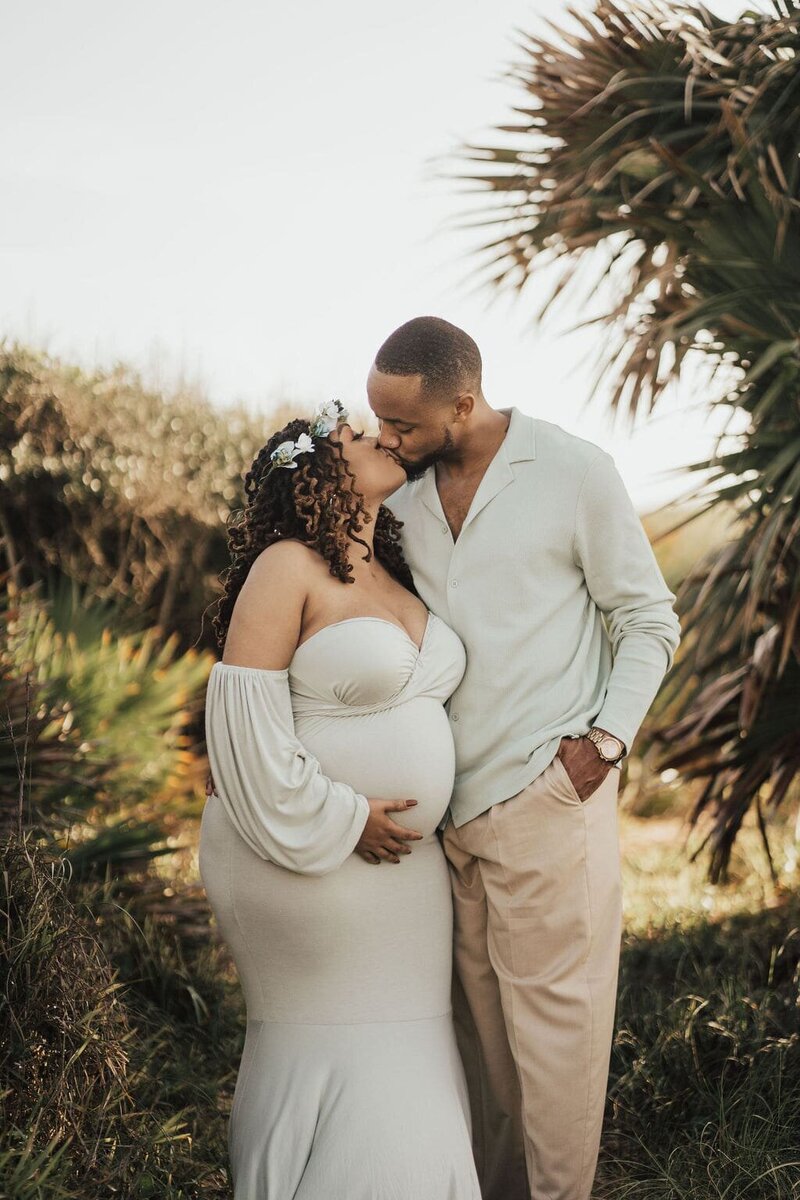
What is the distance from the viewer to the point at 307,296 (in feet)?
37.8

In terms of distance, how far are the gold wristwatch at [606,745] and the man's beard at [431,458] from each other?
2.94 ft

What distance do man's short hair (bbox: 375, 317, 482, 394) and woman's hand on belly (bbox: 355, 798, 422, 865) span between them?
1138 millimetres

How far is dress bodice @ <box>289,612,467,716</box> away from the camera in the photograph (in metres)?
3.04

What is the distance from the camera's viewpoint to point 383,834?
9.87 ft

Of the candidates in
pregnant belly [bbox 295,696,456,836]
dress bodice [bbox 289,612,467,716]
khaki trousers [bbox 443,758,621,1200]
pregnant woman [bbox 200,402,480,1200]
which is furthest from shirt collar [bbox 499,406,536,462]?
khaki trousers [bbox 443,758,621,1200]

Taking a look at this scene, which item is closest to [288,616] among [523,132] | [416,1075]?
[416,1075]

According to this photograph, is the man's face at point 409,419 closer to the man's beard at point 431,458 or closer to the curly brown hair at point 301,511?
the man's beard at point 431,458

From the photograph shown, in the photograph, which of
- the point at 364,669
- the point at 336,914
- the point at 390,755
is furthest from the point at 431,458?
the point at 336,914

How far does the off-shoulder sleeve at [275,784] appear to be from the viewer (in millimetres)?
2957

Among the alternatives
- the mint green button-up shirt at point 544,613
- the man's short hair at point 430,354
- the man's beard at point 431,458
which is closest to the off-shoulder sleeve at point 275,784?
the mint green button-up shirt at point 544,613

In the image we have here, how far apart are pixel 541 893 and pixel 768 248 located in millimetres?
2934

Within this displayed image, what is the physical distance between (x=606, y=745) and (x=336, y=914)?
0.85 m

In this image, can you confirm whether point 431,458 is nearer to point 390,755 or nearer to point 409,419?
point 409,419

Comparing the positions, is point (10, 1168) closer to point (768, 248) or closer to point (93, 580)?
point (768, 248)
